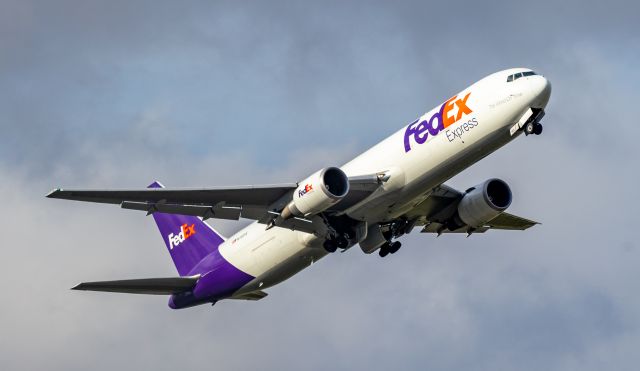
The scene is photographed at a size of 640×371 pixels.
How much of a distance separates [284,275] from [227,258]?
2.86m

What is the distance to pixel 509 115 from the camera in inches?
1735

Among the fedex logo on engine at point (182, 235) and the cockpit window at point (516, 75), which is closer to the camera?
the cockpit window at point (516, 75)

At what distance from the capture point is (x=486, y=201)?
50.8m

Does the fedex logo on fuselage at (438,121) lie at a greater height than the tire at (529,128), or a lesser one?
greater

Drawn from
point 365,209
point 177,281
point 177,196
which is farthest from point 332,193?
point 177,281

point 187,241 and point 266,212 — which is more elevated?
point 187,241

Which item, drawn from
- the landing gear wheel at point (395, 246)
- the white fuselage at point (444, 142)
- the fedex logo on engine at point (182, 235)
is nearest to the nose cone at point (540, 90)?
the white fuselage at point (444, 142)

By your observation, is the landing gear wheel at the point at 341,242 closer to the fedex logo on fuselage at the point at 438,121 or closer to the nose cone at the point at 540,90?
the fedex logo on fuselage at the point at 438,121

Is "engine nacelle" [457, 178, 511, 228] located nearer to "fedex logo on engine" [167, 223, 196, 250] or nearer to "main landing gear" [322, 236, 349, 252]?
"main landing gear" [322, 236, 349, 252]

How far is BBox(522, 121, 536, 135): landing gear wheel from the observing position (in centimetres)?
4394

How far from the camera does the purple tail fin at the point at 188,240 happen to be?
181ft

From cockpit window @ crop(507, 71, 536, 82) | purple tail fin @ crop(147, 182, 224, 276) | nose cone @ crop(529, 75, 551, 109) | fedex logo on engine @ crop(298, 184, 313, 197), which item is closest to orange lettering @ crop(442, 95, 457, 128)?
cockpit window @ crop(507, 71, 536, 82)

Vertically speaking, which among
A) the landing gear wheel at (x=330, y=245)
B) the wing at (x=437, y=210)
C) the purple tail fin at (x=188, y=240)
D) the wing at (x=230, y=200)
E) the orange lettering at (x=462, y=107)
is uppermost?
the purple tail fin at (x=188, y=240)

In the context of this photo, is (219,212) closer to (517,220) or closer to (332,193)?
(332,193)
